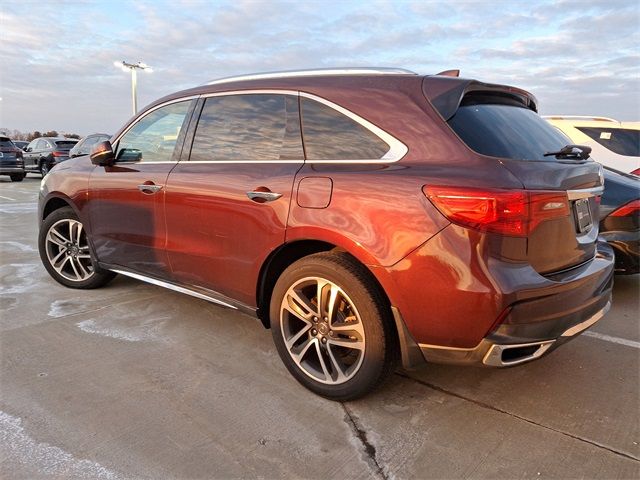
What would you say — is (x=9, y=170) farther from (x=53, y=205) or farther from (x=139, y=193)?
(x=139, y=193)

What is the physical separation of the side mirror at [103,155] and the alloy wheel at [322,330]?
2.16m

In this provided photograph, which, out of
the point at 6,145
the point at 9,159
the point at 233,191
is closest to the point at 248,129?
the point at 233,191

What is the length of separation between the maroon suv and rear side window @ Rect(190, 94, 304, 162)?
10 mm

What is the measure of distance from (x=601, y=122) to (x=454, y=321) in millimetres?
6616

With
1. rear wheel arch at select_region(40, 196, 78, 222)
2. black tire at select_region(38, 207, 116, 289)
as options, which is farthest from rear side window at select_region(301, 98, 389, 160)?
rear wheel arch at select_region(40, 196, 78, 222)

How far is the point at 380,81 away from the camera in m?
2.67

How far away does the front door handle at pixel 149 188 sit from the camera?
11.5 feet

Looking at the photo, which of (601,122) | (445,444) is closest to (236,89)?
(445,444)

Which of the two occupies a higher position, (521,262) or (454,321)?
(521,262)

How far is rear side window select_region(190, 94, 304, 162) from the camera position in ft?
9.62

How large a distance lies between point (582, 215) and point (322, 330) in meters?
1.53

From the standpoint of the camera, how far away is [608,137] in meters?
7.25

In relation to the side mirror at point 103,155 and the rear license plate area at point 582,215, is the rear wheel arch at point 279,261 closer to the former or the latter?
the rear license plate area at point 582,215

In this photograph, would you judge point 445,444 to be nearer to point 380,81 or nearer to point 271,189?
point 271,189
